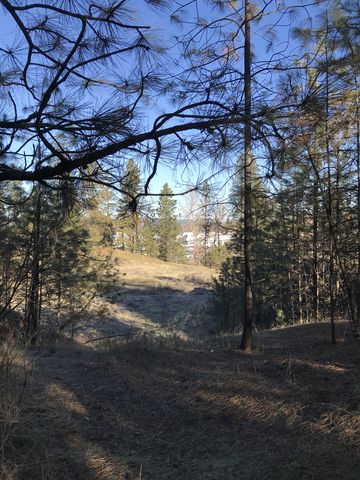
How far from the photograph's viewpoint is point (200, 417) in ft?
15.7

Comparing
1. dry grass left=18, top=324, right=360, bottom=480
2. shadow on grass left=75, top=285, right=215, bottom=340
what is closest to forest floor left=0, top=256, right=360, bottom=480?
dry grass left=18, top=324, right=360, bottom=480

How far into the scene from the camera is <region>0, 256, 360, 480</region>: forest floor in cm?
352

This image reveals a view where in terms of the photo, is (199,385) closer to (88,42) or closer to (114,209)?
(114,209)

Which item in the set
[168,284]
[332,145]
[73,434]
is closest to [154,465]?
[73,434]

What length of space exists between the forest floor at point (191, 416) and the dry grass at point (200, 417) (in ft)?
0.04

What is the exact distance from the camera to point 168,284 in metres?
35.7

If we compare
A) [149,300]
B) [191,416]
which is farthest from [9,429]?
[149,300]

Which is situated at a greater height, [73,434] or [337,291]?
[337,291]

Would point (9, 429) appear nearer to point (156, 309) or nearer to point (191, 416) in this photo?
point (191, 416)

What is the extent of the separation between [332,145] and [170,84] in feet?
16.0

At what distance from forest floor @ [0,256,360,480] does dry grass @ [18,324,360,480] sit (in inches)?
0.4

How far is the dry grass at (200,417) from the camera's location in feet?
11.6

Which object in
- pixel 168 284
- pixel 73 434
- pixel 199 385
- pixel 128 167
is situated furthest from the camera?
pixel 168 284

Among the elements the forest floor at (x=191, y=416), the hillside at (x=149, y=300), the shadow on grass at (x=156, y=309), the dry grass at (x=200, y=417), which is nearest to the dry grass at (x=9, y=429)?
the forest floor at (x=191, y=416)
